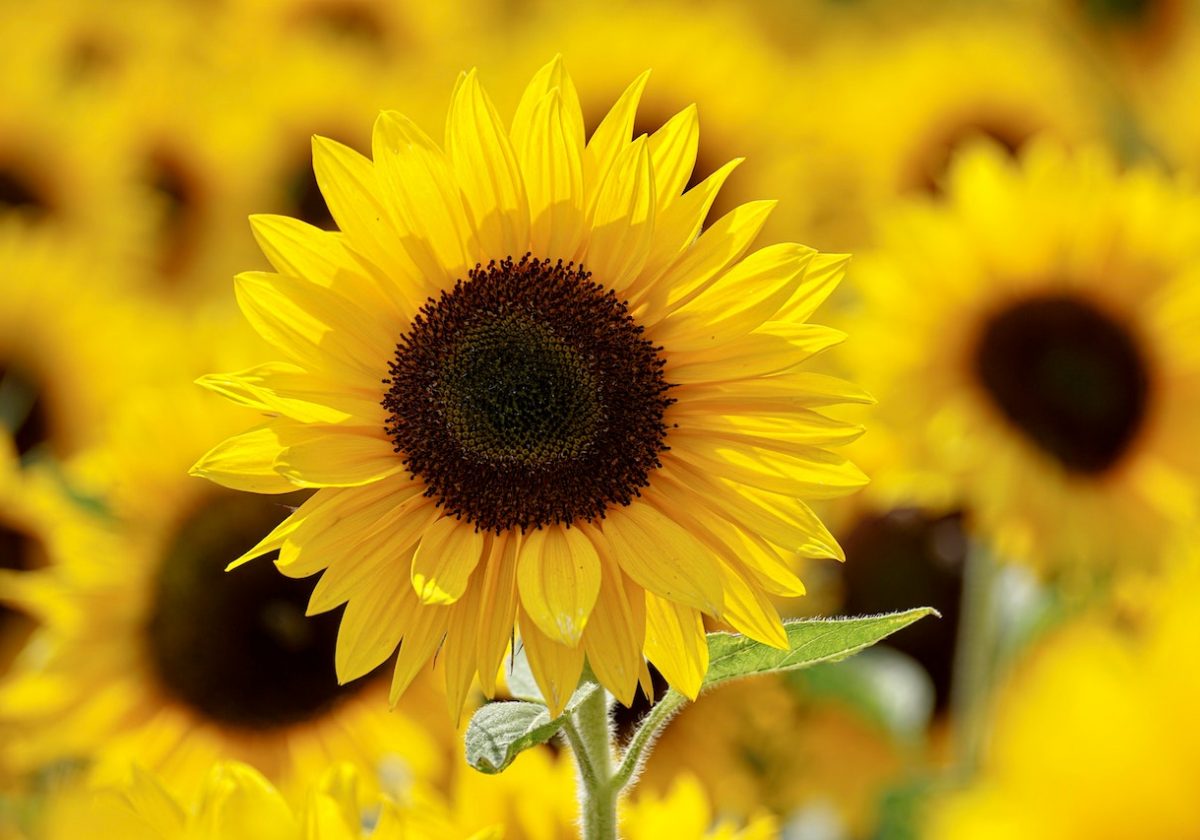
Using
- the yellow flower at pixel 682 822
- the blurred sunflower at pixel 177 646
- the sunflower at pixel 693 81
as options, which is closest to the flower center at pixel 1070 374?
the sunflower at pixel 693 81

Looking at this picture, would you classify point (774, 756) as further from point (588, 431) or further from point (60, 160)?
point (60, 160)

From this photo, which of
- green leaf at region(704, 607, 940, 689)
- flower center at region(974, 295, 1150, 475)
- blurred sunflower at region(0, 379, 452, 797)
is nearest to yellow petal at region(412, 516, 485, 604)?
green leaf at region(704, 607, 940, 689)

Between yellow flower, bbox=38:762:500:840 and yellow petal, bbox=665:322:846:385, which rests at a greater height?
yellow petal, bbox=665:322:846:385

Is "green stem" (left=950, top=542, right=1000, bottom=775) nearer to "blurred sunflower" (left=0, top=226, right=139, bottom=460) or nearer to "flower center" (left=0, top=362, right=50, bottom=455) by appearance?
"blurred sunflower" (left=0, top=226, right=139, bottom=460)

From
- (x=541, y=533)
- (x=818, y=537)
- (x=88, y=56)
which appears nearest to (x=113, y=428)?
(x=541, y=533)

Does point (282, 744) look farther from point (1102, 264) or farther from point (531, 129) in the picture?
point (1102, 264)

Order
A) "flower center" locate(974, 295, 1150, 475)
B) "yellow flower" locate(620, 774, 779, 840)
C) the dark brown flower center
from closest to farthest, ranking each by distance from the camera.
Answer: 1. "yellow flower" locate(620, 774, 779, 840)
2. "flower center" locate(974, 295, 1150, 475)
3. the dark brown flower center

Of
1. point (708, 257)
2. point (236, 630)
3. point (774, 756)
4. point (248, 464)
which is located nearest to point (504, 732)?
point (248, 464)

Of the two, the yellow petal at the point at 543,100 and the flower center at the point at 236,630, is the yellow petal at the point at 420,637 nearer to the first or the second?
the yellow petal at the point at 543,100
